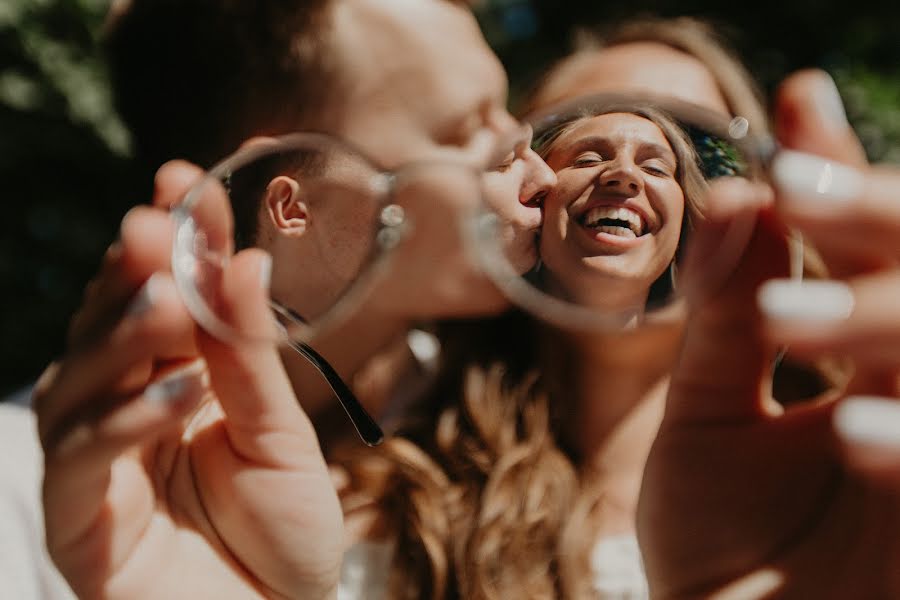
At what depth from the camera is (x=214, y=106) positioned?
186cm

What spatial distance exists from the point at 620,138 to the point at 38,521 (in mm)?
1886

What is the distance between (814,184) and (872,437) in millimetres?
305

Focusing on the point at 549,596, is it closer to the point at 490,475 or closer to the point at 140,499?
the point at 490,475

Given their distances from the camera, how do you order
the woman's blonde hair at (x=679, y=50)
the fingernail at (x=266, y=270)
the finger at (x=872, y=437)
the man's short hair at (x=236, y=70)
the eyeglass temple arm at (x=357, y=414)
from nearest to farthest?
the finger at (x=872, y=437), the fingernail at (x=266, y=270), the eyeglass temple arm at (x=357, y=414), the man's short hair at (x=236, y=70), the woman's blonde hair at (x=679, y=50)

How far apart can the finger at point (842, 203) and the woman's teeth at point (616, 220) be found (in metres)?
0.32

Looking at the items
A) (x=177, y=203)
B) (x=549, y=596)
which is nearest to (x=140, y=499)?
(x=177, y=203)

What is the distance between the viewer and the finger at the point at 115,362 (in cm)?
99

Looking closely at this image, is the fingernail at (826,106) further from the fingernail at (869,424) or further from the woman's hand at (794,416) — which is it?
the fingernail at (869,424)

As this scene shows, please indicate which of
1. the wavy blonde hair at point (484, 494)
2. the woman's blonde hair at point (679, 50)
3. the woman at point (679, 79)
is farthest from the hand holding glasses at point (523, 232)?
the woman's blonde hair at point (679, 50)

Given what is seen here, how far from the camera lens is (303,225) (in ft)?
4.62

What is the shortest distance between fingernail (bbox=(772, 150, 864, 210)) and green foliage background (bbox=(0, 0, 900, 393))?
8.27 ft

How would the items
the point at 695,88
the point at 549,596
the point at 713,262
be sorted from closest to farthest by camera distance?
the point at 713,262, the point at 549,596, the point at 695,88

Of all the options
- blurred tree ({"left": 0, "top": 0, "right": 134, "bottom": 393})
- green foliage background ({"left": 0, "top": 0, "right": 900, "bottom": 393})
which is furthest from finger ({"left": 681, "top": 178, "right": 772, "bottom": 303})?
blurred tree ({"left": 0, "top": 0, "right": 134, "bottom": 393})

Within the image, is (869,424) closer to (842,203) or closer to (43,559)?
(842,203)
